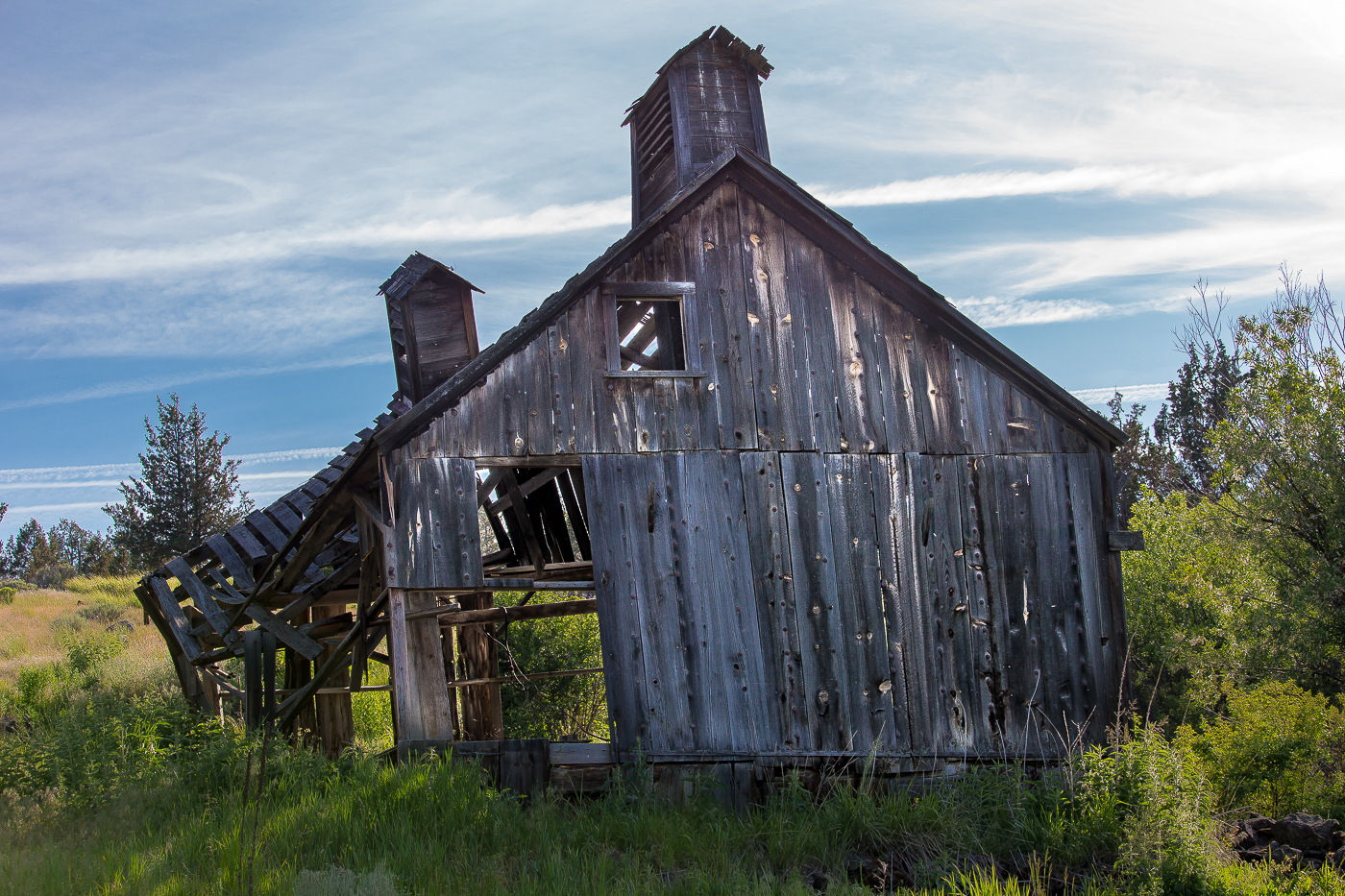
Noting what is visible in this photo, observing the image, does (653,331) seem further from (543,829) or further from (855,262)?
(543,829)

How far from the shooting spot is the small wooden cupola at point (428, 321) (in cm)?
1123

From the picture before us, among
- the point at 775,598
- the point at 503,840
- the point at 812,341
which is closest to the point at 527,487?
the point at 775,598

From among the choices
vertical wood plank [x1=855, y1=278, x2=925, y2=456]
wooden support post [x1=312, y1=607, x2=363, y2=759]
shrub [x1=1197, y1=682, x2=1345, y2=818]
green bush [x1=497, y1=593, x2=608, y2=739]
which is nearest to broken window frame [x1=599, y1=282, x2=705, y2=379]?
vertical wood plank [x1=855, y1=278, x2=925, y2=456]

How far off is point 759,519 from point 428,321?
4.92m

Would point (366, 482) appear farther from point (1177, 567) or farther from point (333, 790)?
point (1177, 567)

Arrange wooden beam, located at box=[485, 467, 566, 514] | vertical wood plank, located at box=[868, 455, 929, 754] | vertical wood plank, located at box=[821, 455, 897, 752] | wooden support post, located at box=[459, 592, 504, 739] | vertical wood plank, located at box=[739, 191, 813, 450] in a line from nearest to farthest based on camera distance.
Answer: vertical wood plank, located at box=[821, 455, 897, 752]
vertical wood plank, located at box=[868, 455, 929, 754]
vertical wood plank, located at box=[739, 191, 813, 450]
wooden beam, located at box=[485, 467, 566, 514]
wooden support post, located at box=[459, 592, 504, 739]

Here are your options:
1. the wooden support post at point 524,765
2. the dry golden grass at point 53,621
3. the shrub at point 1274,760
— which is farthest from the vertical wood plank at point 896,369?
the dry golden grass at point 53,621

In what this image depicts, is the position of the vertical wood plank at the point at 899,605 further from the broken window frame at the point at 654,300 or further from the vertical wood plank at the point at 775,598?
the broken window frame at the point at 654,300

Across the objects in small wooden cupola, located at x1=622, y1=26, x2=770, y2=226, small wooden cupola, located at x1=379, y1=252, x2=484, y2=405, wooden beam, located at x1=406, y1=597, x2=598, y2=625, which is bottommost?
wooden beam, located at x1=406, y1=597, x2=598, y2=625

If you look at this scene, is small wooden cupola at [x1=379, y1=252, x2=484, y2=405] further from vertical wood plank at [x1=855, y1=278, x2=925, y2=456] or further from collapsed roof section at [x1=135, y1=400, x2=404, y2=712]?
vertical wood plank at [x1=855, y1=278, x2=925, y2=456]

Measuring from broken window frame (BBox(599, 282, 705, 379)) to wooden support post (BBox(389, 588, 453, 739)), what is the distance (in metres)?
2.96

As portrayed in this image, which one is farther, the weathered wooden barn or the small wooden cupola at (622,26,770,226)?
the small wooden cupola at (622,26,770,226)

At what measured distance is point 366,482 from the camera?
942 centimetres

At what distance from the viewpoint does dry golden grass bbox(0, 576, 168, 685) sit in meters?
17.5
